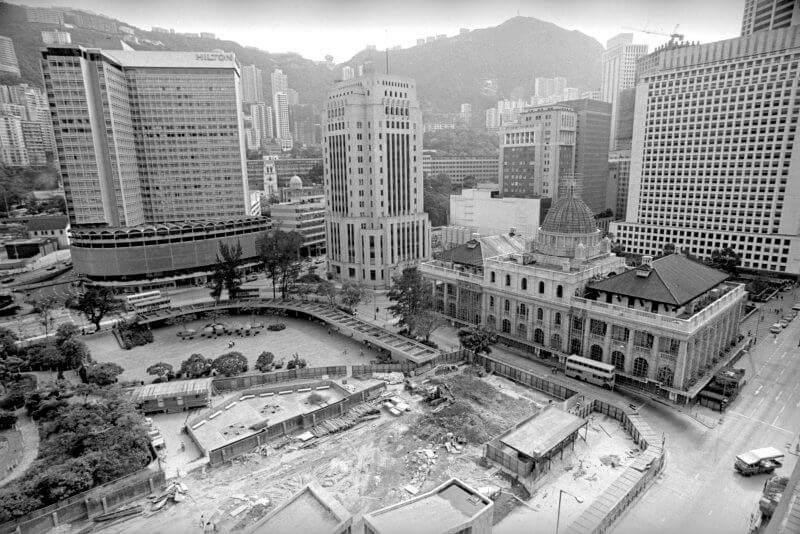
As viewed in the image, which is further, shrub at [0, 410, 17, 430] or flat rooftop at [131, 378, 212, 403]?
flat rooftop at [131, 378, 212, 403]

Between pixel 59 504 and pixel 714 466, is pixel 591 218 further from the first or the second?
pixel 59 504

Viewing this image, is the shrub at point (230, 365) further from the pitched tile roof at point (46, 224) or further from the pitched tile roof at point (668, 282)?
the pitched tile roof at point (46, 224)

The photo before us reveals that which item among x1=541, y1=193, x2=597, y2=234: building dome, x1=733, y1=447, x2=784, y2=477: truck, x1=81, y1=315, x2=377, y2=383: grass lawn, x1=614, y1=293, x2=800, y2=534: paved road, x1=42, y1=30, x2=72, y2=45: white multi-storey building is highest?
x1=42, y1=30, x2=72, y2=45: white multi-storey building

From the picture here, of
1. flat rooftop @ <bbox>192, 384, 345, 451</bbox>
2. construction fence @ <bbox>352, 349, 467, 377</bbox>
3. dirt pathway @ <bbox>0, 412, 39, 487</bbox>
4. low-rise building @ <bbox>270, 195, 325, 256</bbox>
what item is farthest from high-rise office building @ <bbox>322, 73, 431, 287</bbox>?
dirt pathway @ <bbox>0, 412, 39, 487</bbox>

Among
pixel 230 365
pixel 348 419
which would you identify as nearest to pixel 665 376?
pixel 348 419

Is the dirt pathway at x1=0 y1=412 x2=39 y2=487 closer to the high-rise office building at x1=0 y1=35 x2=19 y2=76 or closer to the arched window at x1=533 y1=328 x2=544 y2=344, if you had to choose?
the arched window at x1=533 y1=328 x2=544 y2=344

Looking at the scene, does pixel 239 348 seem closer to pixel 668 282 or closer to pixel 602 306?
pixel 602 306

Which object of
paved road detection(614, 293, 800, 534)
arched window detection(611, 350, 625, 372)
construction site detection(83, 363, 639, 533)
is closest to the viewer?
paved road detection(614, 293, 800, 534)
